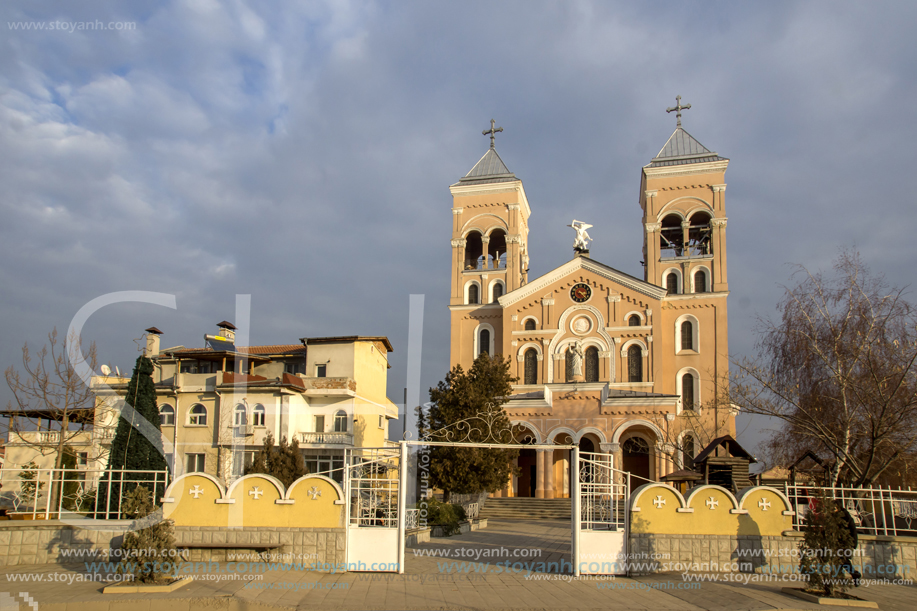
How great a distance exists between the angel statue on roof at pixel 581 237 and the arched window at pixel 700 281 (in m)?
5.99

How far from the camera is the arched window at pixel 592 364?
34.9 metres

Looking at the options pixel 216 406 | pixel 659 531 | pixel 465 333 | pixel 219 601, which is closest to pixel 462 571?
pixel 659 531

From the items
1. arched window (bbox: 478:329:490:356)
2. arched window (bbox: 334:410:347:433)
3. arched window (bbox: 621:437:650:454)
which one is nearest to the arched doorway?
arched window (bbox: 621:437:650:454)

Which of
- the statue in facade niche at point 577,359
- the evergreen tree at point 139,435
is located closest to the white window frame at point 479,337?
the statue in facade niche at point 577,359

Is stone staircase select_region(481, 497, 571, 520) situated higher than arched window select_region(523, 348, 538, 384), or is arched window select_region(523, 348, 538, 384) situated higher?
arched window select_region(523, 348, 538, 384)

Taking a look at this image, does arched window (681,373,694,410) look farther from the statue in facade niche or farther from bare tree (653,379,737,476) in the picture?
the statue in facade niche

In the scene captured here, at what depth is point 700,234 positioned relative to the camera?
38.0 metres

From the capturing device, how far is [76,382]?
21.5m

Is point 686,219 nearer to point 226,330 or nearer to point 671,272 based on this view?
point 671,272

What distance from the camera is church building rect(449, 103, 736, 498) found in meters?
32.1

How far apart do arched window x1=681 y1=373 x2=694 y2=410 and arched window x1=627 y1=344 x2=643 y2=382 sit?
90.1 inches

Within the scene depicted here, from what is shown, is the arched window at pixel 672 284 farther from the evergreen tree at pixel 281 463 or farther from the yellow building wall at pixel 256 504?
the yellow building wall at pixel 256 504

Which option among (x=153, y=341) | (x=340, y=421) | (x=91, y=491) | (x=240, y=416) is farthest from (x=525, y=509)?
(x=153, y=341)

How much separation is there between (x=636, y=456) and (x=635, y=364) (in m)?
4.63
